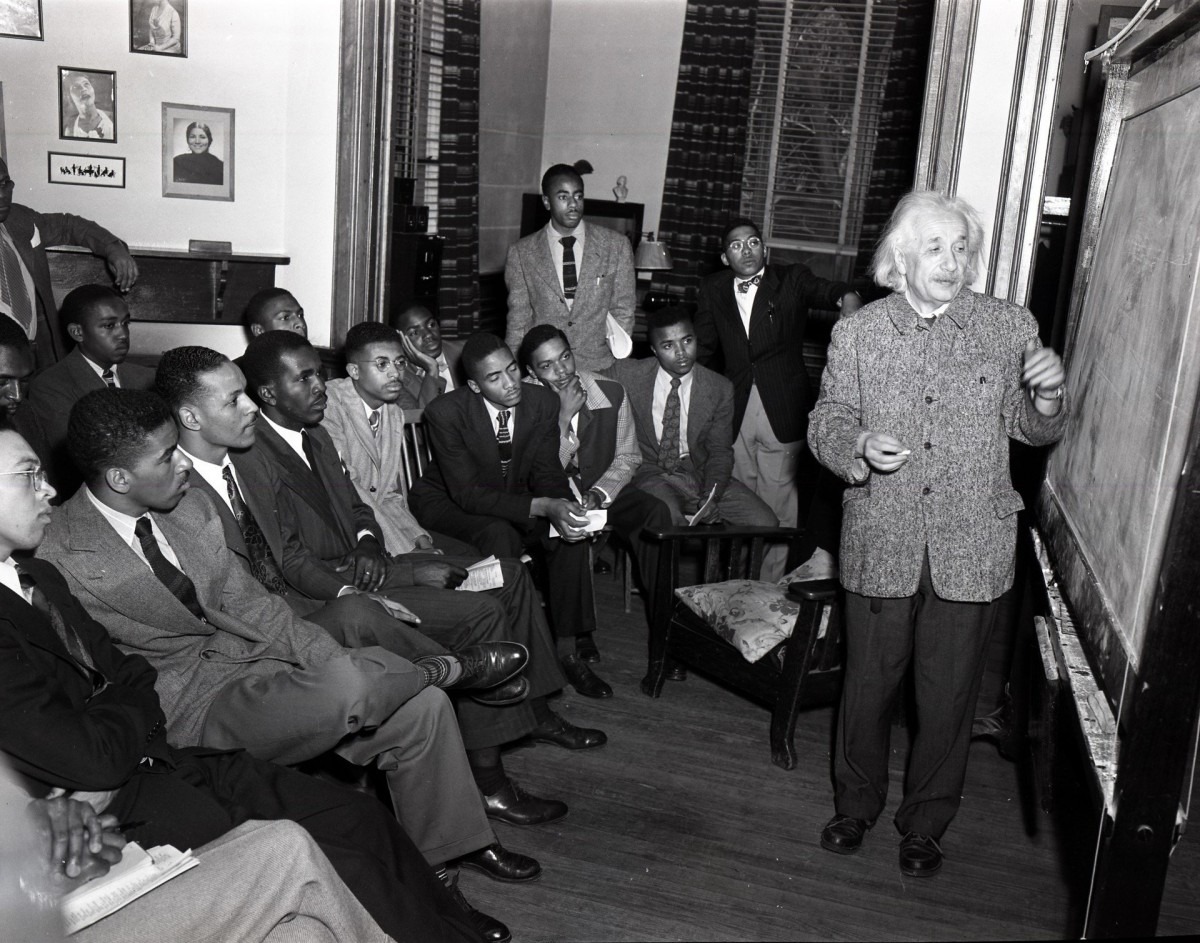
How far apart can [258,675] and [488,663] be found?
0.59 m

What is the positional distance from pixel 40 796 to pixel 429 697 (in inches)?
32.8

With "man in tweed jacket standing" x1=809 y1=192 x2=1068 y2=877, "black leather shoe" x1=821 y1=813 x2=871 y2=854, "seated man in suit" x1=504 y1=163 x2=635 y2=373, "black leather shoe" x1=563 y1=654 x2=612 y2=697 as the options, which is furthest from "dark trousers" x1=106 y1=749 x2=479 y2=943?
"seated man in suit" x1=504 y1=163 x2=635 y2=373

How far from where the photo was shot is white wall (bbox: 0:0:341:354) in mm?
4879

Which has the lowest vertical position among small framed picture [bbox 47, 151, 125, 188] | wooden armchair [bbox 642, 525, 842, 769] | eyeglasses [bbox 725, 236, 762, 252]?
wooden armchair [bbox 642, 525, 842, 769]

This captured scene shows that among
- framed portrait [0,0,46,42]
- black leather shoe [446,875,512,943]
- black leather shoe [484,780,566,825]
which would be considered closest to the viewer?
black leather shoe [446,875,512,943]

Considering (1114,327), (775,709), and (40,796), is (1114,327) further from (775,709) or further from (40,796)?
(40,796)

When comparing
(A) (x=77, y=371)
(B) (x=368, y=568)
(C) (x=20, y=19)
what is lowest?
(B) (x=368, y=568)

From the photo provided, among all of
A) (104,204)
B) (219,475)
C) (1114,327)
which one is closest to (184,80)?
(104,204)

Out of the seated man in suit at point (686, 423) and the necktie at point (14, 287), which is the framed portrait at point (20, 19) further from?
the seated man in suit at point (686, 423)

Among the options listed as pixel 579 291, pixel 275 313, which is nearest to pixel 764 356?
pixel 579 291

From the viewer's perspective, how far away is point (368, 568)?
315 centimetres

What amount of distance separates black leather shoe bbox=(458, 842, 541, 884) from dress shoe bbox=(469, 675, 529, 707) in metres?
0.36

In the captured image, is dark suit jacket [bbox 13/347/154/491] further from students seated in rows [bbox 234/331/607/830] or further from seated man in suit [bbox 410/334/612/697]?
seated man in suit [bbox 410/334/612/697]

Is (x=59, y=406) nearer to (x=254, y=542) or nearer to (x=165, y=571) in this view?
(x=254, y=542)
